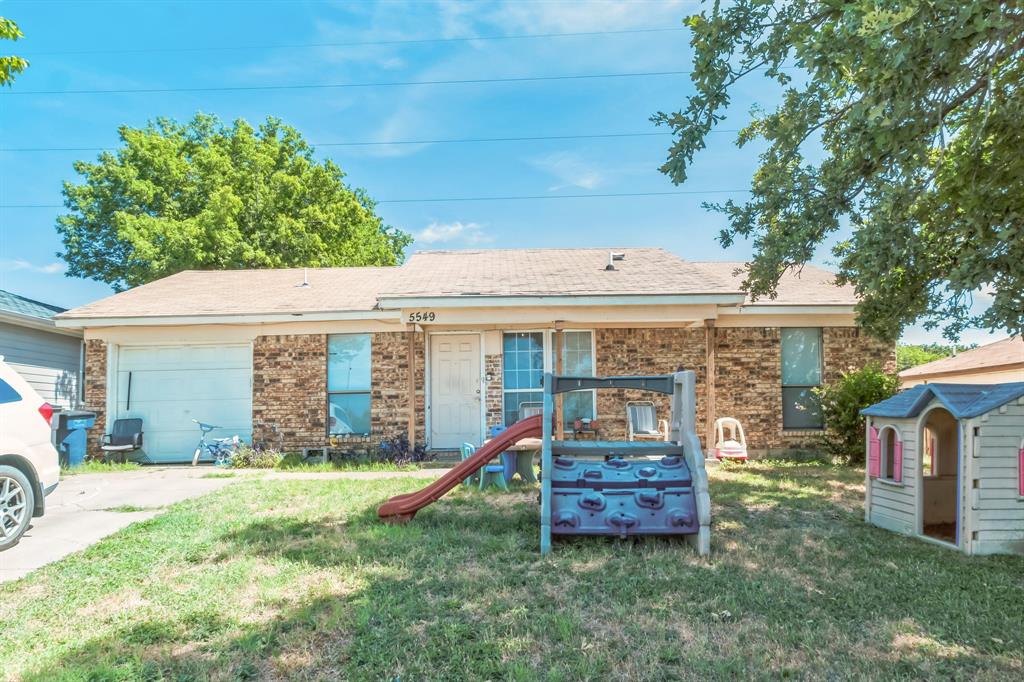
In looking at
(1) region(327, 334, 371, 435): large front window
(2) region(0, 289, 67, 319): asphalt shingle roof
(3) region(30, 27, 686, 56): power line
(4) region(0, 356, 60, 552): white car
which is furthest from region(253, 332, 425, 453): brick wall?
(3) region(30, 27, 686, 56): power line

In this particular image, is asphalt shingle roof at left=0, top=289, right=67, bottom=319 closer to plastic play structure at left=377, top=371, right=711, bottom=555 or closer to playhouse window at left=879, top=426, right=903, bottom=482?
plastic play structure at left=377, top=371, right=711, bottom=555

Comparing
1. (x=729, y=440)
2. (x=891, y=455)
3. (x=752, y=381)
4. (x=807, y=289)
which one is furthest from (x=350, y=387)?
(x=807, y=289)

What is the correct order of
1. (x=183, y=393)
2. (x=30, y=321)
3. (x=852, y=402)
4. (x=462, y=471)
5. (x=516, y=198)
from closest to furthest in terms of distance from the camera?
(x=462, y=471), (x=852, y=402), (x=183, y=393), (x=30, y=321), (x=516, y=198)

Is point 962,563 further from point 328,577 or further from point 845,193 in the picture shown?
point 328,577

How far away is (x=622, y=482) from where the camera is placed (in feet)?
16.9

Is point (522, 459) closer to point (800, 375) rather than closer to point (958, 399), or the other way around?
point (958, 399)

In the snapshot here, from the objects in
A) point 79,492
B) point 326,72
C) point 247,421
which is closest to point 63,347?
point 247,421

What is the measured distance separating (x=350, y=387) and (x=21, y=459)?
602 cm

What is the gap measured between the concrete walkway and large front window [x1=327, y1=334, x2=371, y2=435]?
5.67ft

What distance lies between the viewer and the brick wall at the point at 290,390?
1116 cm

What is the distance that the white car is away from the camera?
5.26 meters

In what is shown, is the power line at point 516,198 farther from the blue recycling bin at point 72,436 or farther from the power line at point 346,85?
the blue recycling bin at point 72,436

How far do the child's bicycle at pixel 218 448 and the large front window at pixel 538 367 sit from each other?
16.3 feet

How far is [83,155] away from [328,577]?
24552mm
